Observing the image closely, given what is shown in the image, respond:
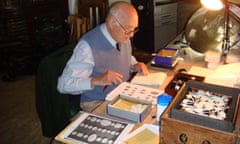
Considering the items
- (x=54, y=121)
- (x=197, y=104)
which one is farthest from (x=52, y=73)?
(x=197, y=104)

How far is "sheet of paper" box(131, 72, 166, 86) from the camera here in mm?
1859

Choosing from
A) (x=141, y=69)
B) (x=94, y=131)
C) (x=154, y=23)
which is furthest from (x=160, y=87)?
(x=154, y=23)

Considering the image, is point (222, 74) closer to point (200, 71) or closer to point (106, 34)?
point (200, 71)

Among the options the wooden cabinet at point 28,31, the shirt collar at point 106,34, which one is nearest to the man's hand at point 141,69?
the shirt collar at point 106,34

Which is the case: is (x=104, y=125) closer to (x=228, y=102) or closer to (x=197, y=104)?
(x=197, y=104)

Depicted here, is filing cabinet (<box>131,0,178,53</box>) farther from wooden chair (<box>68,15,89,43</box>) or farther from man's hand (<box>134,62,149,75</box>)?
man's hand (<box>134,62,149,75</box>)

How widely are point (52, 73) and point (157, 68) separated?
667 millimetres

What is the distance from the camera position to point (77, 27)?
11.6ft

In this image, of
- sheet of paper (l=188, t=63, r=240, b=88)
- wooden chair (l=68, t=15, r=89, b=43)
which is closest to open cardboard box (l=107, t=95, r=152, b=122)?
sheet of paper (l=188, t=63, r=240, b=88)

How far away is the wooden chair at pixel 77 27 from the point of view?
3.53m

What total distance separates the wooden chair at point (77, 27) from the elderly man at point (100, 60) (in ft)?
5.34

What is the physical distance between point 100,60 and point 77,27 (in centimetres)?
173

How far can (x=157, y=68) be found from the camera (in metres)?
2.09

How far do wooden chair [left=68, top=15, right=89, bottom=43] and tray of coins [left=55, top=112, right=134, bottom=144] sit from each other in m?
2.13
